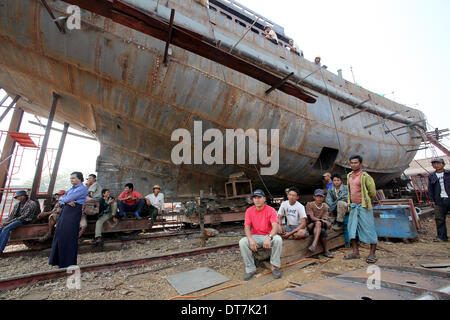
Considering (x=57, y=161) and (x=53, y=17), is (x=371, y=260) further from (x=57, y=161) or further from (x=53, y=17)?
(x=57, y=161)

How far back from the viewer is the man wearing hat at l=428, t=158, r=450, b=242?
4387mm

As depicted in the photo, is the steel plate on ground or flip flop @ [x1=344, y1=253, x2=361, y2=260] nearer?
the steel plate on ground

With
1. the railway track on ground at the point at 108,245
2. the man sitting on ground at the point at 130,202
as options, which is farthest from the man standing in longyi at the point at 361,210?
the man sitting on ground at the point at 130,202

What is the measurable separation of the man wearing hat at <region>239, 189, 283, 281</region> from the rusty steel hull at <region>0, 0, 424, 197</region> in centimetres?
328

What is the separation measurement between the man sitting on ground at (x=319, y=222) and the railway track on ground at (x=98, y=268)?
182cm

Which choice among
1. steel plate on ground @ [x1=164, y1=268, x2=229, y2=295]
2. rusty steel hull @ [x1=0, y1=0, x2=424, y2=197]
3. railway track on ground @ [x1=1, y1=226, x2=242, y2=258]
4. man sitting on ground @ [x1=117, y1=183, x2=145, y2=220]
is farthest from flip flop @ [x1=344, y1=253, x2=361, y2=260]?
man sitting on ground @ [x1=117, y1=183, x2=145, y2=220]

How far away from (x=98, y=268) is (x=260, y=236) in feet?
8.98

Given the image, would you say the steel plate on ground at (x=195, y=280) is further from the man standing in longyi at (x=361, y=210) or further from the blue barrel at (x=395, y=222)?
the blue barrel at (x=395, y=222)

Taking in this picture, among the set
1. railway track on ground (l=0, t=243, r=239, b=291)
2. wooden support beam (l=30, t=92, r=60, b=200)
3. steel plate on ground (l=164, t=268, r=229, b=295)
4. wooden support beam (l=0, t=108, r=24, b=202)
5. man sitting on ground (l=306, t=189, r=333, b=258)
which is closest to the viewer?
steel plate on ground (l=164, t=268, r=229, b=295)

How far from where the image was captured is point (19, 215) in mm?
4359

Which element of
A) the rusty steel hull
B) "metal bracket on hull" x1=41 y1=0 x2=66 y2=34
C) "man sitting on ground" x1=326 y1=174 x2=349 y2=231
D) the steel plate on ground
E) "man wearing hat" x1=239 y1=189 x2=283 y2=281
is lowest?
the steel plate on ground

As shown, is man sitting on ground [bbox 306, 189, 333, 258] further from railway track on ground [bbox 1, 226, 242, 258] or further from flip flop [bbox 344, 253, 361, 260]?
railway track on ground [bbox 1, 226, 242, 258]

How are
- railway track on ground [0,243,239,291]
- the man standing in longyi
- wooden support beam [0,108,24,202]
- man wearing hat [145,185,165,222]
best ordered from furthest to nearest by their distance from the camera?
1. wooden support beam [0,108,24,202]
2. man wearing hat [145,185,165,222]
3. the man standing in longyi
4. railway track on ground [0,243,239,291]
